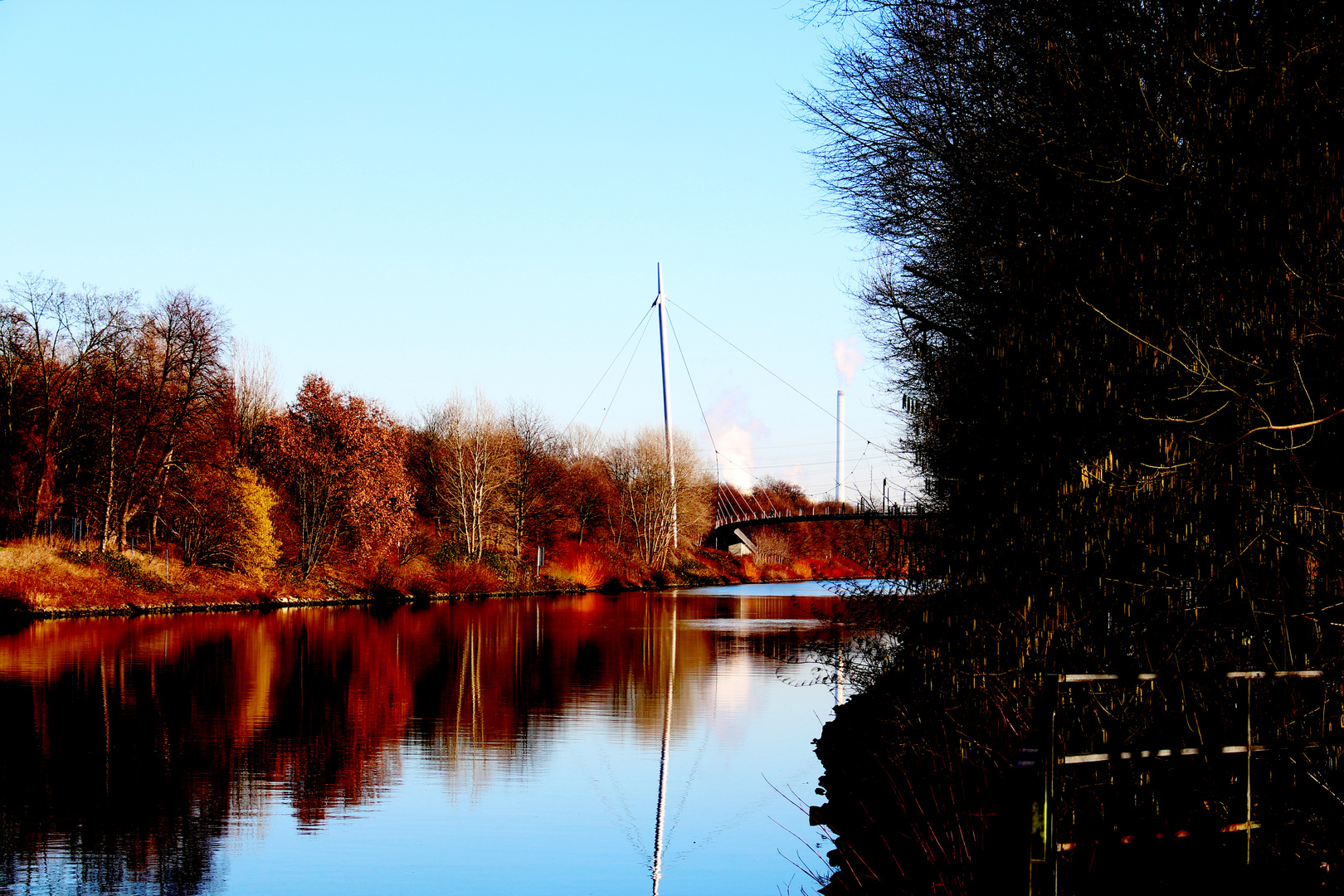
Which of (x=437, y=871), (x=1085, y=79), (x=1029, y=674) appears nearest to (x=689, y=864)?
(x=437, y=871)

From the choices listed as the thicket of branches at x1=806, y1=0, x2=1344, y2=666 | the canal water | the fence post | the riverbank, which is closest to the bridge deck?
the riverbank

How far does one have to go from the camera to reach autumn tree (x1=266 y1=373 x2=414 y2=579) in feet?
155

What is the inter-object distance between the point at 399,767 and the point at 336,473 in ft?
113

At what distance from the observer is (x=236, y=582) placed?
1657 inches

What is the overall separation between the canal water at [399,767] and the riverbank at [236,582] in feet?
16.4

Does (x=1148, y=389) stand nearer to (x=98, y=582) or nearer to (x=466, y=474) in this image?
(x=98, y=582)

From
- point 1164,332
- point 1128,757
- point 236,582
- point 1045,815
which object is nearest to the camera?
point 1045,815

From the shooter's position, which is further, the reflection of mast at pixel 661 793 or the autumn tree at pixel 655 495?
the autumn tree at pixel 655 495

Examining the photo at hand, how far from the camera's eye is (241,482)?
143 feet

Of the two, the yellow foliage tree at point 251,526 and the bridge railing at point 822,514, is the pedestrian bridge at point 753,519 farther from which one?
the yellow foliage tree at point 251,526

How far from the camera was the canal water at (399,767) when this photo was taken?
10766mm

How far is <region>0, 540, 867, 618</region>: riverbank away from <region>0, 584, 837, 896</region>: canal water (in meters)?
5.01

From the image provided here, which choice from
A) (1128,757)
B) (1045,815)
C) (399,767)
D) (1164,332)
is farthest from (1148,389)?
(399,767)

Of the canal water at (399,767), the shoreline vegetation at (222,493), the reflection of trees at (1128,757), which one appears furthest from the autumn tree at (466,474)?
the reflection of trees at (1128,757)
